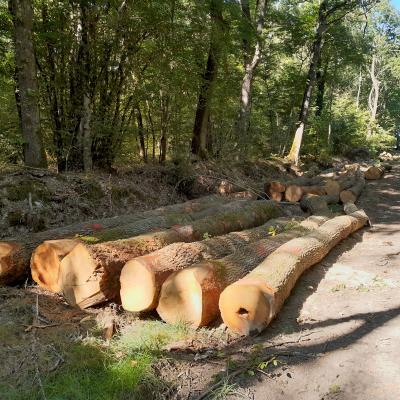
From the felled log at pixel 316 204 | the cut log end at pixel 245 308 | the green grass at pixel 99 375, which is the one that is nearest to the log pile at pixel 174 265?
the cut log end at pixel 245 308

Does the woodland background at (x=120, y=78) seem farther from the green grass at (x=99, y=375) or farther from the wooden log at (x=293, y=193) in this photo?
the green grass at (x=99, y=375)

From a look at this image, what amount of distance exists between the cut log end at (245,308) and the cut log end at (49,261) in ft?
6.18

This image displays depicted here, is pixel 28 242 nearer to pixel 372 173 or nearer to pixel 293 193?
pixel 293 193

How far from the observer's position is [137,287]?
13.1 feet

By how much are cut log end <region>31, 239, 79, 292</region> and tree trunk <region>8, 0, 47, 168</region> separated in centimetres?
318

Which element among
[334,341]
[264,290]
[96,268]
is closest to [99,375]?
[96,268]

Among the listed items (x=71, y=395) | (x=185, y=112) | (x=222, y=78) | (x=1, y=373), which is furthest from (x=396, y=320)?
(x=222, y=78)

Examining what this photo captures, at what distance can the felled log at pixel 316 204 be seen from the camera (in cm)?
850

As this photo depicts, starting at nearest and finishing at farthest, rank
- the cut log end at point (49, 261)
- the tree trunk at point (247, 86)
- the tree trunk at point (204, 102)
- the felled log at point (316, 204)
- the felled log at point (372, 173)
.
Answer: the cut log end at point (49, 261) → the felled log at point (316, 204) → the tree trunk at point (204, 102) → the tree trunk at point (247, 86) → the felled log at point (372, 173)

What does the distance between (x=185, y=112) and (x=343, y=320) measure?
31.7 ft

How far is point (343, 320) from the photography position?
4.00 metres

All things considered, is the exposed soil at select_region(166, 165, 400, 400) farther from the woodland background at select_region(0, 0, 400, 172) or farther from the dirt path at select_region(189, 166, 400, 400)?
the woodland background at select_region(0, 0, 400, 172)

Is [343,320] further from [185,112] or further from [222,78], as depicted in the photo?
[222,78]

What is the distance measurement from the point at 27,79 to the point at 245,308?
5.60 metres
